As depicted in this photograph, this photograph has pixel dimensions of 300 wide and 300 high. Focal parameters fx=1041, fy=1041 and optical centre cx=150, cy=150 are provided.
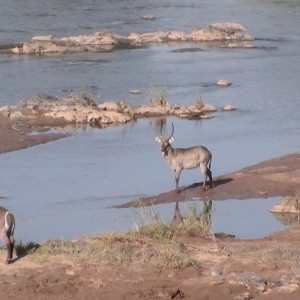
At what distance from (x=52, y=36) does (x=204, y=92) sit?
15269mm

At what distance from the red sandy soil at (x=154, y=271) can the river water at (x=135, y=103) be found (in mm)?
3891

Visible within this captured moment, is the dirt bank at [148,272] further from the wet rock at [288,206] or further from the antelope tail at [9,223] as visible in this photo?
the wet rock at [288,206]

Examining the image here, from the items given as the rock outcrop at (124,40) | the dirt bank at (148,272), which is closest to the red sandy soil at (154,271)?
the dirt bank at (148,272)

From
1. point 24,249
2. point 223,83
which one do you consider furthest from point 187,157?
point 223,83

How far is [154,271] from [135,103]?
20304 millimetres

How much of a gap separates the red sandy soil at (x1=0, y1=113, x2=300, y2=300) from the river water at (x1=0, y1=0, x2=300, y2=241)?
3.89 m

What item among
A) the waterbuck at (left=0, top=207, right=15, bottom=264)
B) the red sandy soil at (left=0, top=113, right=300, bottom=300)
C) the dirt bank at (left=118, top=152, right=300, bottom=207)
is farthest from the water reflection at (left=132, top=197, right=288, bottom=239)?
the waterbuck at (left=0, top=207, right=15, bottom=264)

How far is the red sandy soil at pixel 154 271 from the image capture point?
11766mm

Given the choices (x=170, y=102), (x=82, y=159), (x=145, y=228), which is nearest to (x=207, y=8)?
(x=170, y=102)

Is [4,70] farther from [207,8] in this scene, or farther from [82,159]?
[207,8]

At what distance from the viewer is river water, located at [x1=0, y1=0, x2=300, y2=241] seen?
64.2 ft

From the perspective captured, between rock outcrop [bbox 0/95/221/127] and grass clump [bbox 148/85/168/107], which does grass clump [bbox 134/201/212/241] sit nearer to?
rock outcrop [bbox 0/95/221/127]

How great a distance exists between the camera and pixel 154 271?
40.2 feet

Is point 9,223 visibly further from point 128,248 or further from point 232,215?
point 232,215
